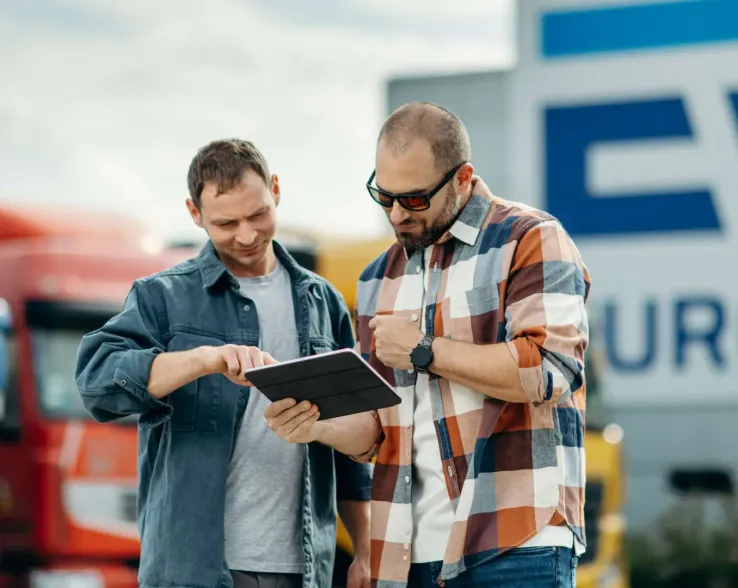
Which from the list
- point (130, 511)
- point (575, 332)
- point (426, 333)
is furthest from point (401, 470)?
point (130, 511)

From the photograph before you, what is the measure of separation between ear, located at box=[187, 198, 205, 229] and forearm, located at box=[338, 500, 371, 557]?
852 millimetres

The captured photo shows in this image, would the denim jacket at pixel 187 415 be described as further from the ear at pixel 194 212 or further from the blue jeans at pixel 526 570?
the blue jeans at pixel 526 570

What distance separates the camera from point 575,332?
2875 millimetres

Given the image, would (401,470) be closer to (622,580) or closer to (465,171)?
(465,171)

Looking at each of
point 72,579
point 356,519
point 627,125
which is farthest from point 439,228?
point 627,125

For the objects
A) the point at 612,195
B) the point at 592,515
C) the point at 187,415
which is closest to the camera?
the point at 187,415

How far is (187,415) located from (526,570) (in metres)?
0.88

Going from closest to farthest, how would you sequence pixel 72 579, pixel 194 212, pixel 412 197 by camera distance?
pixel 412 197, pixel 194 212, pixel 72 579

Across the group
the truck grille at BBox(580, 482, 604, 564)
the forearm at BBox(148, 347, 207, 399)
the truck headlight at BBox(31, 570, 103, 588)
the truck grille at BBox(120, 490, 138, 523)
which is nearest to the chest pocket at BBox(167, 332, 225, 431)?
the forearm at BBox(148, 347, 207, 399)

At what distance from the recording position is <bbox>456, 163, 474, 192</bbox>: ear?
2996mm

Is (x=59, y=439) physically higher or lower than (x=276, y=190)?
lower

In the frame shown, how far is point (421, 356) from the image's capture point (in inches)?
114

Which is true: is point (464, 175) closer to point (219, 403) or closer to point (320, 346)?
point (320, 346)

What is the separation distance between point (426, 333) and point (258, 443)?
53cm
